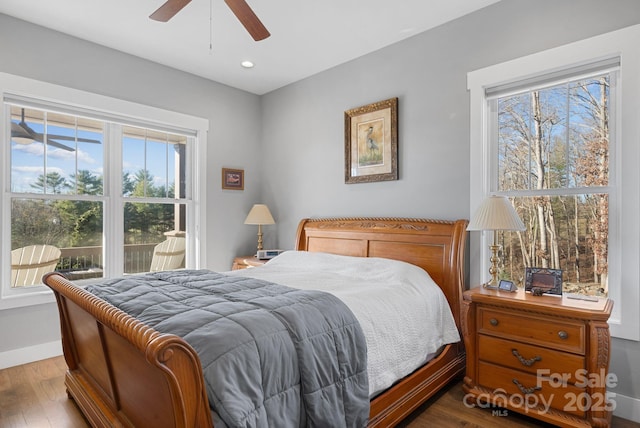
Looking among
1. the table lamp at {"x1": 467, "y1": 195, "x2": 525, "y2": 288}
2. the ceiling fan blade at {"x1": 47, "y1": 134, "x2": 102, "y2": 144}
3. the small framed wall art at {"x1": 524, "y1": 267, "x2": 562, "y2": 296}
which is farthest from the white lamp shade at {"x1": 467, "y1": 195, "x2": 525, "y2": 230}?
the ceiling fan blade at {"x1": 47, "y1": 134, "x2": 102, "y2": 144}

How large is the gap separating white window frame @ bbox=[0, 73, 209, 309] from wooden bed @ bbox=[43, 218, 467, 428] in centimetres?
108

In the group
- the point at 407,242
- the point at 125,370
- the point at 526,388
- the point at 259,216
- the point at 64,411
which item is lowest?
the point at 64,411

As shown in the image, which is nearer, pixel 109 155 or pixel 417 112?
pixel 417 112

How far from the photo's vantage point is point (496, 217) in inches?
91.2

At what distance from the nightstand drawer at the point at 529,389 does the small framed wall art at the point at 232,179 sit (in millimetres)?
3276

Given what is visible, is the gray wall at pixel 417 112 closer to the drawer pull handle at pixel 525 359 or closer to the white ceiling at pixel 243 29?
the white ceiling at pixel 243 29

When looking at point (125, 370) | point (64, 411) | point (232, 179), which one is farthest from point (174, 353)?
point (232, 179)

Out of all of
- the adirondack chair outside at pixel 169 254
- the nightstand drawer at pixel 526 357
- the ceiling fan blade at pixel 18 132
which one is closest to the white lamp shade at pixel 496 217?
the nightstand drawer at pixel 526 357

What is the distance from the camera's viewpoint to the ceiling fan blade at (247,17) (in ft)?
6.54

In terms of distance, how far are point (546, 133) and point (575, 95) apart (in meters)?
0.29

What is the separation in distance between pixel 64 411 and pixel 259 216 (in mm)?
2462

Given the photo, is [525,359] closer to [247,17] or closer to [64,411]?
[247,17]

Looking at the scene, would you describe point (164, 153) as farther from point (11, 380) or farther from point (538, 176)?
point (538, 176)

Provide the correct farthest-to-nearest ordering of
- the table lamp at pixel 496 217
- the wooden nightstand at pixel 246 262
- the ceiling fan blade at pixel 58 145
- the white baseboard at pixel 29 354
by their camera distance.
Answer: the wooden nightstand at pixel 246 262 → the ceiling fan blade at pixel 58 145 → the white baseboard at pixel 29 354 → the table lamp at pixel 496 217
